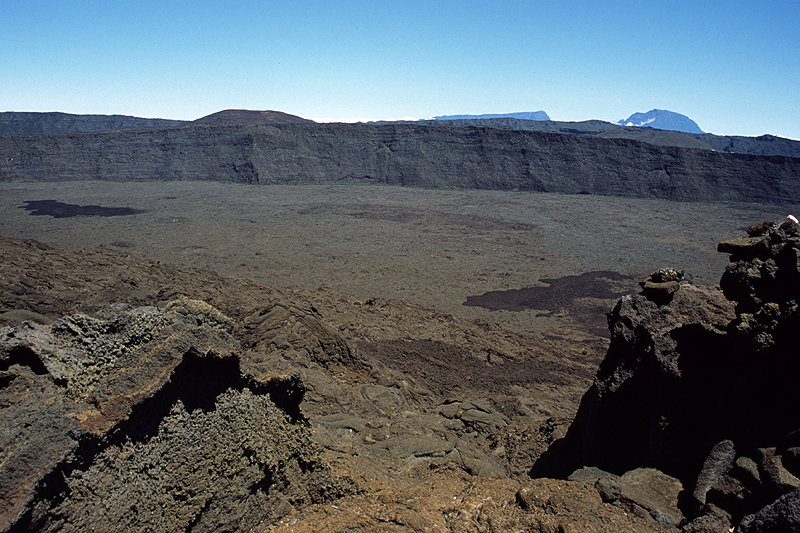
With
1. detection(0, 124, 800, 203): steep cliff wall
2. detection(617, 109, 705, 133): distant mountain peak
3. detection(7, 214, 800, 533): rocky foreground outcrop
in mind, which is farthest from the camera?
detection(617, 109, 705, 133): distant mountain peak

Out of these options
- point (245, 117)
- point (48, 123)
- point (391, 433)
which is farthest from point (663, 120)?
point (391, 433)

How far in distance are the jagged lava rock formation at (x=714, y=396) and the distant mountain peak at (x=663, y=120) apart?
5613 inches

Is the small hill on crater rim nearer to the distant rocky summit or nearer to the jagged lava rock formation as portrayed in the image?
the distant rocky summit

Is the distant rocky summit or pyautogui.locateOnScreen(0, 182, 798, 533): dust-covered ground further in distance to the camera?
the distant rocky summit

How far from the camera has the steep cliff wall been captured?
37469 millimetres

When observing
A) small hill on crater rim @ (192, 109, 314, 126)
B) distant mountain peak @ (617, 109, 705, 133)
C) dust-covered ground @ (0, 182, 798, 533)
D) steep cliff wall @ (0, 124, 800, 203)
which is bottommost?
dust-covered ground @ (0, 182, 798, 533)

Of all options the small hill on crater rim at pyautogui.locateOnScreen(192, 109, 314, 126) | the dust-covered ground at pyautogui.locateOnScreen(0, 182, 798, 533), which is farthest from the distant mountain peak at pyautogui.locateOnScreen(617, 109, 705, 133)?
the dust-covered ground at pyautogui.locateOnScreen(0, 182, 798, 533)

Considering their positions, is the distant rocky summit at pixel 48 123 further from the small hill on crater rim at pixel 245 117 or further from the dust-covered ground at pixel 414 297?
the dust-covered ground at pixel 414 297

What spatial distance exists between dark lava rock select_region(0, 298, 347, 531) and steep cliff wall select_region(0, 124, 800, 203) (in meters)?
37.8

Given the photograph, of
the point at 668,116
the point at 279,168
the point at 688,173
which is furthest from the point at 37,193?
the point at 668,116

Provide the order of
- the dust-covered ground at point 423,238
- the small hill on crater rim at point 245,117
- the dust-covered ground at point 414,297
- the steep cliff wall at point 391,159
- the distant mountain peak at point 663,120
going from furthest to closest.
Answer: the distant mountain peak at point 663,120
the small hill on crater rim at point 245,117
the steep cliff wall at point 391,159
the dust-covered ground at point 423,238
the dust-covered ground at point 414,297

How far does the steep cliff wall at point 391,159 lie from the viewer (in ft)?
123

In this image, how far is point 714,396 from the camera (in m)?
4.06

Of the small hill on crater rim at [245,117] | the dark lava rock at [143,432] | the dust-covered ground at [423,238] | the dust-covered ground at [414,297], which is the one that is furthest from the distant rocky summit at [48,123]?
the dark lava rock at [143,432]
